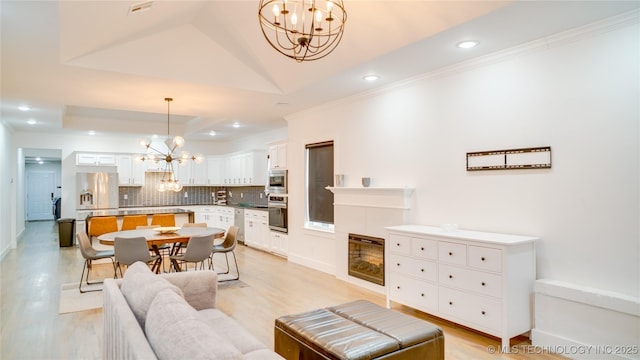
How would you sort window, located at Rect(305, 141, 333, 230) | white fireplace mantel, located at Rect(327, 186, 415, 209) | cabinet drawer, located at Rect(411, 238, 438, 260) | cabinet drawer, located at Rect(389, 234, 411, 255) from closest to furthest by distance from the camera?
cabinet drawer, located at Rect(411, 238, 438, 260)
cabinet drawer, located at Rect(389, 234, 411, 255)
white fireplace mantel, located at Rect(327, 186, 415, 209)
window, located at Rect(305, 141, 333, 230)

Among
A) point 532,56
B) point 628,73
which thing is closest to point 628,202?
point 628,73

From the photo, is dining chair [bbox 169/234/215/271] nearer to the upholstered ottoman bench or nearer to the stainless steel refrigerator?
the upholstered ottoman bench

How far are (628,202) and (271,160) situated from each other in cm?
583

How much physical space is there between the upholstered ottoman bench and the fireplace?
2.01 meters

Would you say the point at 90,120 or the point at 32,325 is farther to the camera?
the point at 90,120

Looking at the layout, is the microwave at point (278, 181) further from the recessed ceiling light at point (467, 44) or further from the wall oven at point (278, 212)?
the recessed ceiling light at point (467, 44)

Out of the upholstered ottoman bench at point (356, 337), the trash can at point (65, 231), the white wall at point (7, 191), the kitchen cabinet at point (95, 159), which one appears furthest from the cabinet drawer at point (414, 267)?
the kitchen cabinet at point (95, 159)

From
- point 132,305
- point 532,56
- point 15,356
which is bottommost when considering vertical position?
point 15,356

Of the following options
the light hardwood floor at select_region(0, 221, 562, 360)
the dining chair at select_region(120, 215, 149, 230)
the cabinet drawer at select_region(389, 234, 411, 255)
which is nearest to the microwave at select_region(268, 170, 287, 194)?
the light hardwood floor at select_region(0, 221, 562, 360)

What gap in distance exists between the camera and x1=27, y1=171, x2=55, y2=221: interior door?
1569cm

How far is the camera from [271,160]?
7.59 metres

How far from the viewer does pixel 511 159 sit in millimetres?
3570

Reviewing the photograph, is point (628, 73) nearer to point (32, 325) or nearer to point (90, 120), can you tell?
point (32, 325)

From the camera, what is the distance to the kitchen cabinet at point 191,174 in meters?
10.7
